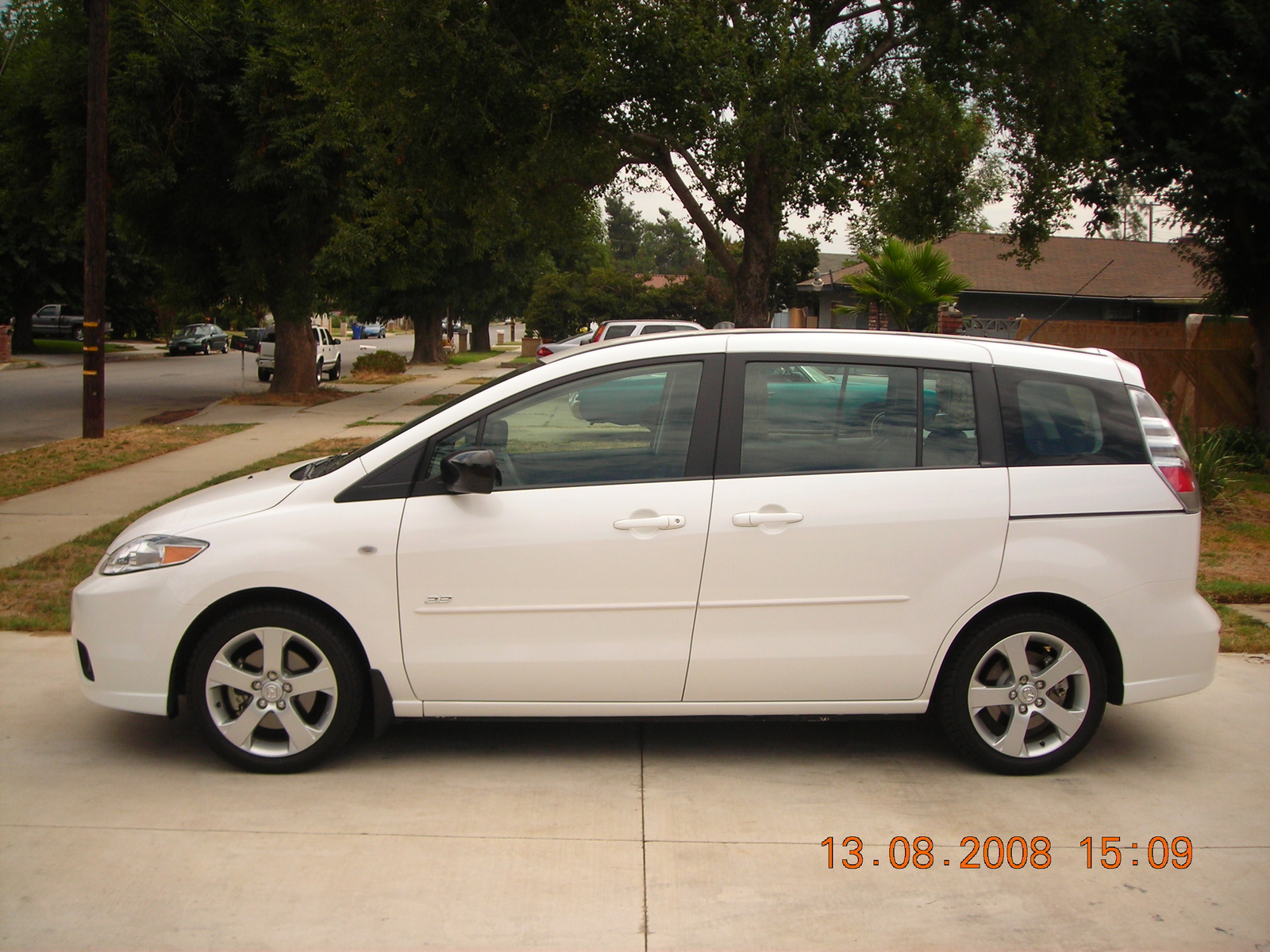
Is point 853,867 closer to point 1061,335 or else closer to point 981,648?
point 981,648

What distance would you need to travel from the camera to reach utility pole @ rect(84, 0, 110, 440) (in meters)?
15.6

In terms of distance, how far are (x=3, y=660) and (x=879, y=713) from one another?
470 centimetres

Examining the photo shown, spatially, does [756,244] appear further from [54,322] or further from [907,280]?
[54,322]

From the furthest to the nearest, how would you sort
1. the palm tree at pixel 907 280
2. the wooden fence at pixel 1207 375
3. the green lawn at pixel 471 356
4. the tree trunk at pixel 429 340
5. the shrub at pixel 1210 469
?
1. the green lawn at pixel 471 356
2. the tree trunk at pixel 429 340
3. the wooden fence at pixel 1207 375
4. the palm tree at pixel 907 280
5. the shrub at pixel 1210 469

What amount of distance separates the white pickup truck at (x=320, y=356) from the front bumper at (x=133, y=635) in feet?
84.4

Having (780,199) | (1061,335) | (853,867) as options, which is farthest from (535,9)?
(853,867)

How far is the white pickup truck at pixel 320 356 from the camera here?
3138cm

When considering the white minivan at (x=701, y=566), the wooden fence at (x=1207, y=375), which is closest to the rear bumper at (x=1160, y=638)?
the white minivan at (x=701, y=566)

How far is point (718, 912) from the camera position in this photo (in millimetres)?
3619

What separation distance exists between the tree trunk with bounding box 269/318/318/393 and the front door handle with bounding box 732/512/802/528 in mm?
21702

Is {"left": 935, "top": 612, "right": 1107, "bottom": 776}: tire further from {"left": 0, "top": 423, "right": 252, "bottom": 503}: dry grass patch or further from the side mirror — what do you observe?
{"left": 0, "top": 423, "right": 252, "bottom": 503}: dry grass patch

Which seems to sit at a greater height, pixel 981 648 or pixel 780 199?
pixel 780 199

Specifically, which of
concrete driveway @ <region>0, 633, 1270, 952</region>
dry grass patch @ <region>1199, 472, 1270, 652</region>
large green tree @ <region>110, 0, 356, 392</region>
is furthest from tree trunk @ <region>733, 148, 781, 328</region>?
concrete driveway @ <region>0, 633, 1270, 952</region>

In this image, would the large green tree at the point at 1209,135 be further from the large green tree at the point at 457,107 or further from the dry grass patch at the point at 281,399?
the dry grass patch at the point at 281,399
